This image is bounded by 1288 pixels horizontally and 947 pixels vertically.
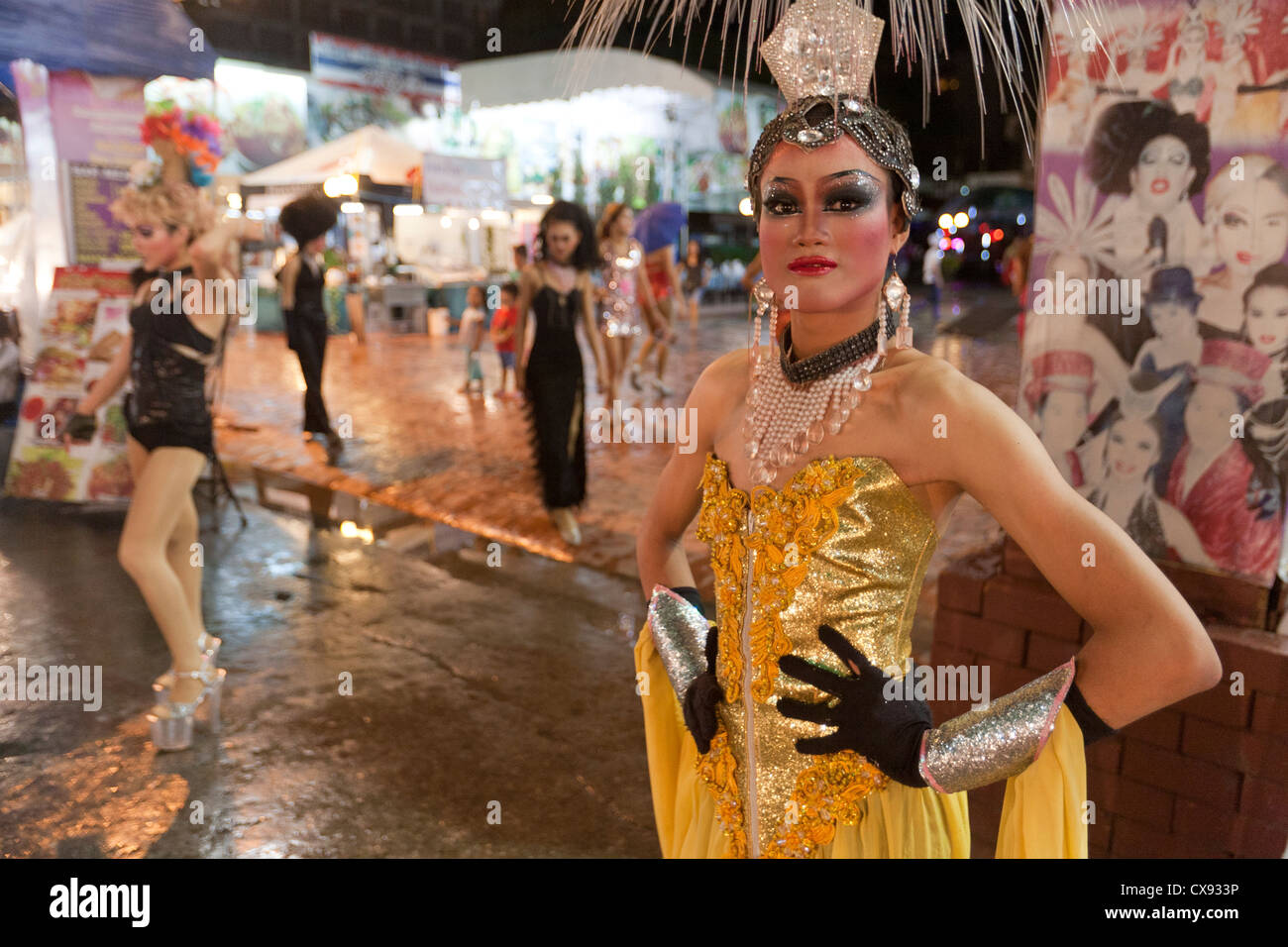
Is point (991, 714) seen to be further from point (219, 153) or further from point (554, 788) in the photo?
point (219, 153)

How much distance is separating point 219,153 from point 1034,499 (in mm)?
4867

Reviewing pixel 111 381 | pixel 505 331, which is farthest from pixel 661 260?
pixel 111 381

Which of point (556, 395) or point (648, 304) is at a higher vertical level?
point (648, 304)

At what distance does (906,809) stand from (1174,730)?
110cm

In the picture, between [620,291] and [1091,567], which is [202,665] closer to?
[1091,567]

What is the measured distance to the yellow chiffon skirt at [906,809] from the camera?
4.79ft

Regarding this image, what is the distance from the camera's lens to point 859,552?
1551 mm

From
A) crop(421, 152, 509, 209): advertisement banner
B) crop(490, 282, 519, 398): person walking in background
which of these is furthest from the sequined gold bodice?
crop(421, 152, 509, 209): advertisement banner

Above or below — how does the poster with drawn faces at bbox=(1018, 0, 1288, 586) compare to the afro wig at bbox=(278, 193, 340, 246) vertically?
below

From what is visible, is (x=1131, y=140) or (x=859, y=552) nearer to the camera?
(x=859, y=552)

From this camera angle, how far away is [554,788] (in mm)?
3350

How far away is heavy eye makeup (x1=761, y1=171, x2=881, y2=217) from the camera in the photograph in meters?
1.53
